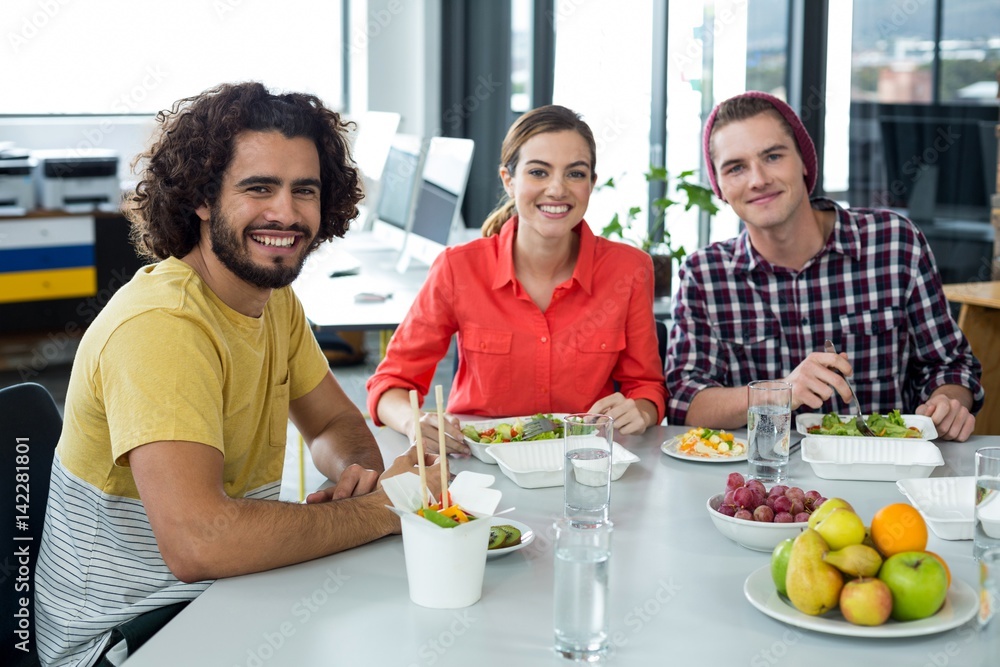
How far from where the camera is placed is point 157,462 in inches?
54.9

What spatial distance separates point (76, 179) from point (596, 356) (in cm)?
405

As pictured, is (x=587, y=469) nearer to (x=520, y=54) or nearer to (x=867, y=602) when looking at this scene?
(x=867, y=602)

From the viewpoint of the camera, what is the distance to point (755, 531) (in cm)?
140

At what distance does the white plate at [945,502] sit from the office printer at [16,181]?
4808 millimetres

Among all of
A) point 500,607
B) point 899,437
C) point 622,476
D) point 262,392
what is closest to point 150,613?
point 262,392

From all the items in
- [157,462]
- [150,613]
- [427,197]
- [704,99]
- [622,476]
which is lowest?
[150,613]

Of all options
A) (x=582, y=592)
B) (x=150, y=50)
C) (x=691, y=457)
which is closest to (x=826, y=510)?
(x=582, y=592)

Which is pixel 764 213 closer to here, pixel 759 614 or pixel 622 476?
pixel 622 476

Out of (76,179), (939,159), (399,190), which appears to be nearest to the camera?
(939,159)

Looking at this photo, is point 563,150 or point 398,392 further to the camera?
point 563,150

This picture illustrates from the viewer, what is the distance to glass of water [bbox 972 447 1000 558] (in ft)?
3.91

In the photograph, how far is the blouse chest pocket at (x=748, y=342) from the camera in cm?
236

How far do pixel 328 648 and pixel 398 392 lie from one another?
1001 millimetres

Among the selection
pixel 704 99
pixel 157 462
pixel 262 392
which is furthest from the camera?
pixel 704 99
